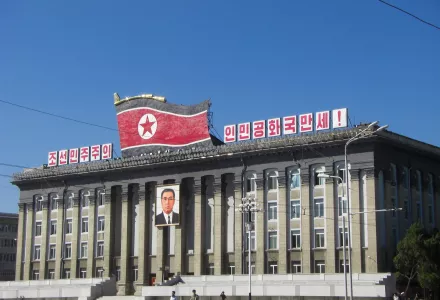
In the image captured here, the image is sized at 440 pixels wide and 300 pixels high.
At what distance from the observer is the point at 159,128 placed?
75.6 meters

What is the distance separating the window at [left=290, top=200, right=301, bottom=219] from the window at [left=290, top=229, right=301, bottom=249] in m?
1.32

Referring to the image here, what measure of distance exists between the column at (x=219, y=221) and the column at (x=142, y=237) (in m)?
8.40

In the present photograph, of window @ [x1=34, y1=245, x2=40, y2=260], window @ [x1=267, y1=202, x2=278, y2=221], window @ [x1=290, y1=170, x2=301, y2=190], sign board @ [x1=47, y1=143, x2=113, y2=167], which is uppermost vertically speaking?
sign board @ [x1=47, y1=143, x2=113, y2=167]

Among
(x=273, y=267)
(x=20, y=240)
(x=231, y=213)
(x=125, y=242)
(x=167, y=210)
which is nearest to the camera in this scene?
(x=273, y=267)

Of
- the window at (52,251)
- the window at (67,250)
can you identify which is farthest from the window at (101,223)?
the window at (52,251)

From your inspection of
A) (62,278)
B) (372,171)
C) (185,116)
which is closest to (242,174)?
(185,116)

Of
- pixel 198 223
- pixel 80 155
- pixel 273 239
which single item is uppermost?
pixel 80 155

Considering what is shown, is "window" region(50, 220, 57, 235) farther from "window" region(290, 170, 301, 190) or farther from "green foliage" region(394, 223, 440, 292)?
"green foliage" region(394, 223, 440, 292)

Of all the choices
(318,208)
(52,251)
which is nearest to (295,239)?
(318,208)

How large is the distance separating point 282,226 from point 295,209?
203cm

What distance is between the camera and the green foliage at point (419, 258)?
188 feet

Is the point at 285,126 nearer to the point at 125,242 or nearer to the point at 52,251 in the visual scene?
the point at 125,242

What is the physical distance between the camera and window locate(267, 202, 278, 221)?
222ft

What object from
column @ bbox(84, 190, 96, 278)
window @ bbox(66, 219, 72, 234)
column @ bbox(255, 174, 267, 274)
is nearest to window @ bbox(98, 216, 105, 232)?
column @ bbox(84, 190, 96, 278)
